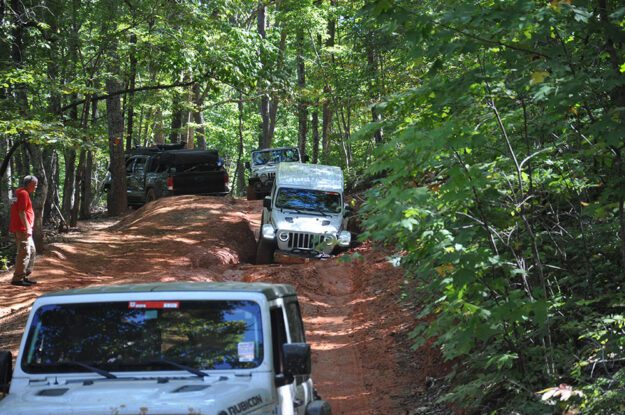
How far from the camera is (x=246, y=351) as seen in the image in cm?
441

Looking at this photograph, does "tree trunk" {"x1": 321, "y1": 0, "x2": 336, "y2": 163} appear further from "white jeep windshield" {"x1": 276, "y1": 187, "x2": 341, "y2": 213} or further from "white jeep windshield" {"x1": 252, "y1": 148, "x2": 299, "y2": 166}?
"white jeep windshield" {"x1": 276, "y1": 187, "x2": 341, "y2": 213}

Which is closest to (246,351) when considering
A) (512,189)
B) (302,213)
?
(512,189)

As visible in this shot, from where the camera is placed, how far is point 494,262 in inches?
228

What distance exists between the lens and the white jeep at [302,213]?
17.6 m

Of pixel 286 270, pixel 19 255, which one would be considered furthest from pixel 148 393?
pixel 286 270

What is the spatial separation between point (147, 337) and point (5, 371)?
885 millimetres

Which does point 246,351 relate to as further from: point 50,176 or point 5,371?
point 50,176

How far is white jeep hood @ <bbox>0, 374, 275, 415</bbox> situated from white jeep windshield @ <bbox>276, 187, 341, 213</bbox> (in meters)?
14.0

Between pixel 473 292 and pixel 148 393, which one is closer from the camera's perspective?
pixel 148 393

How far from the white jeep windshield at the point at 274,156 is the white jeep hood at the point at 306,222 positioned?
11.4m

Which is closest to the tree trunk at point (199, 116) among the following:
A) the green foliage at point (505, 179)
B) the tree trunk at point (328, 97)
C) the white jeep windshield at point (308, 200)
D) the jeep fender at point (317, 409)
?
the tree trunk at point (328, 97)

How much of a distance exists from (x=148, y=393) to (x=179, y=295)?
81 cm

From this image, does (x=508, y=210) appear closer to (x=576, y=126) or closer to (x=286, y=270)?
(x=576, y=126)

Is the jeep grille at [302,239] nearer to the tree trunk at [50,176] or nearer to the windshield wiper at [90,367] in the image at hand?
the tree trunk at [50,176]
